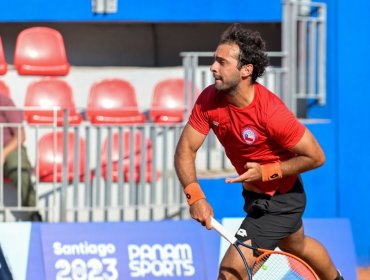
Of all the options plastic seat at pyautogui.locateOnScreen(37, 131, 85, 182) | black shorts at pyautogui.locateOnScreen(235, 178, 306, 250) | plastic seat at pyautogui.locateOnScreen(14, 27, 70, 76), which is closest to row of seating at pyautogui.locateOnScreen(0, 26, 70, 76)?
plastic seat at pyautogui.locateOnScreen(14, 27, 70, 76)

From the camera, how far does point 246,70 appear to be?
7.32 meters

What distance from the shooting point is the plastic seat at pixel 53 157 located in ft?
36.0

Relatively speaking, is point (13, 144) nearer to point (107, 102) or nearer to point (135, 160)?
point (135, 160)

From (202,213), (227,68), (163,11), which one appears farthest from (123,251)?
(163,11)

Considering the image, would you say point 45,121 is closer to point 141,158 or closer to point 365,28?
point 141,158

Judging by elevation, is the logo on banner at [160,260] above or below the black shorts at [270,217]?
below

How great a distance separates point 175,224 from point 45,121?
2.25m

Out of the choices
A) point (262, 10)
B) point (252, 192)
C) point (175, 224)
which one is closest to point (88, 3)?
point (262, 10)

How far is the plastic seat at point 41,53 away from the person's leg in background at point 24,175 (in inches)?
67.0

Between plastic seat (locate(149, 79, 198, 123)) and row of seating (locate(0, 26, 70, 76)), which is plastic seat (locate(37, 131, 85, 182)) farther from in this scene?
row of seating (locate(0, 26, 70, 76))

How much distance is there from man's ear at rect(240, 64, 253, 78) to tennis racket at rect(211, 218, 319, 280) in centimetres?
91

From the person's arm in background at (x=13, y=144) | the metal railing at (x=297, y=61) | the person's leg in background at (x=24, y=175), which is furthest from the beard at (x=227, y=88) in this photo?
the metal railing at (x=297, y=61)

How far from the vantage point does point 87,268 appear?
9516mm

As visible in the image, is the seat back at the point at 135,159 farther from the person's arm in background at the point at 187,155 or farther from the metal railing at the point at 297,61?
the person's arm in background at the point at 187,155
